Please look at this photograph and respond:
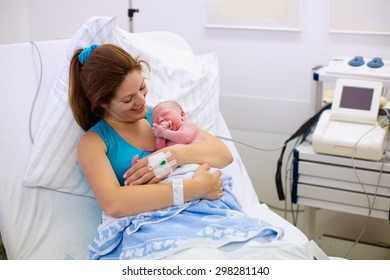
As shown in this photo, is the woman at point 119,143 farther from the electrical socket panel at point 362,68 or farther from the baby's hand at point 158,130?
the electrical socket panel at point 362,68

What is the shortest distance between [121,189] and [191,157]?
258mm

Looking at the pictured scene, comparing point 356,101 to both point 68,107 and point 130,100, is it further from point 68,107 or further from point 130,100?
point 68,107

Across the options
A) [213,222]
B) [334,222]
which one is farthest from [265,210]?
[334,222]

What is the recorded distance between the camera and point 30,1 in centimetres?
285

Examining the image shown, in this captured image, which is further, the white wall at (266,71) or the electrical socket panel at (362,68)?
the white wall at (266,71)

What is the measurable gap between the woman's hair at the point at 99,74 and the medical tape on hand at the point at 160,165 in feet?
0.72

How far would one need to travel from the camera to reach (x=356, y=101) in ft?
6.38

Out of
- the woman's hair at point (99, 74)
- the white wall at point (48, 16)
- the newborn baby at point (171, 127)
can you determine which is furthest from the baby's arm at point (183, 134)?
the white wall at point (48, 16)

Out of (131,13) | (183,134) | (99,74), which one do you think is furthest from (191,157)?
(131,13)

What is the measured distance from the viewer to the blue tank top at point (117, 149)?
151cm

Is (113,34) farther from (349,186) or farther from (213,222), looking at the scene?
(349,186)

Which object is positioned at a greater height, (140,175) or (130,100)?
(130,100)
